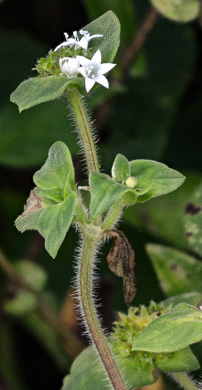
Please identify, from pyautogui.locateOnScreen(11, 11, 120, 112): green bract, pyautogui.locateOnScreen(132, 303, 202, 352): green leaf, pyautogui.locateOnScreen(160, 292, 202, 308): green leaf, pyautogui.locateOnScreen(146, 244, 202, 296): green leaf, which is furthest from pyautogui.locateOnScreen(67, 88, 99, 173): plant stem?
pyautogui.locateOnScreen(146, 244, 202, 296): green leaf

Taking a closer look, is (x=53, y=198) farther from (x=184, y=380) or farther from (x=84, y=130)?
(x=184, y=380)

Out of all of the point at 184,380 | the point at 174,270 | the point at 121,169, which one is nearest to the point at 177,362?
the point at 184,380

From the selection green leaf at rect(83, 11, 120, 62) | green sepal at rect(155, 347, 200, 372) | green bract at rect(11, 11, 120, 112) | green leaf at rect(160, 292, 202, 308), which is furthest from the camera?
green leaf at rect(160, 292, 202, 308)

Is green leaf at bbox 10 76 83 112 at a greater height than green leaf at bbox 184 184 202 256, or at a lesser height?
greater

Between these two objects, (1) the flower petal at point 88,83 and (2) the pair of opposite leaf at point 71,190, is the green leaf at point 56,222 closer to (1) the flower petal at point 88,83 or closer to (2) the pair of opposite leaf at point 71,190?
(2) the pair of opposite leaf at point 71,190

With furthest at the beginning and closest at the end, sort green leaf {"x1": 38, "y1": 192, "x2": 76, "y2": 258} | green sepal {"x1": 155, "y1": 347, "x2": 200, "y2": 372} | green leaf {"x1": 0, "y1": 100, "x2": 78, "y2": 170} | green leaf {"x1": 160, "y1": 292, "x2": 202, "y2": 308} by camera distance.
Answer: green leaf {"x1": 0, "y1": 100, "x2": 78, "y2": 170} < green leaf {"x1": 160, "y1": 292, "x2": 202, "y2": 308} < green sepal {"x1": 155, "y1": 347, "x2": 200, "y2": 372} < green leaf {"x1": 38, "y1": 192, "x2": 76, "y2": 258}

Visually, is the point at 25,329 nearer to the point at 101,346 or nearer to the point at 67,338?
the point at 67,338

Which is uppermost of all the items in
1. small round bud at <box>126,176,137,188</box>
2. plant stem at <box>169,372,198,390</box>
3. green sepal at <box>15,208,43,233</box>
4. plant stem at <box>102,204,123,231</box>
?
small round bud at <box>126,176,137,188</box>

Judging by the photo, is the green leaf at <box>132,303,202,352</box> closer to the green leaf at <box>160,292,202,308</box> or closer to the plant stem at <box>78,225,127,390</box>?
Result: the plant stem at <box>78,225,127,390</box>
